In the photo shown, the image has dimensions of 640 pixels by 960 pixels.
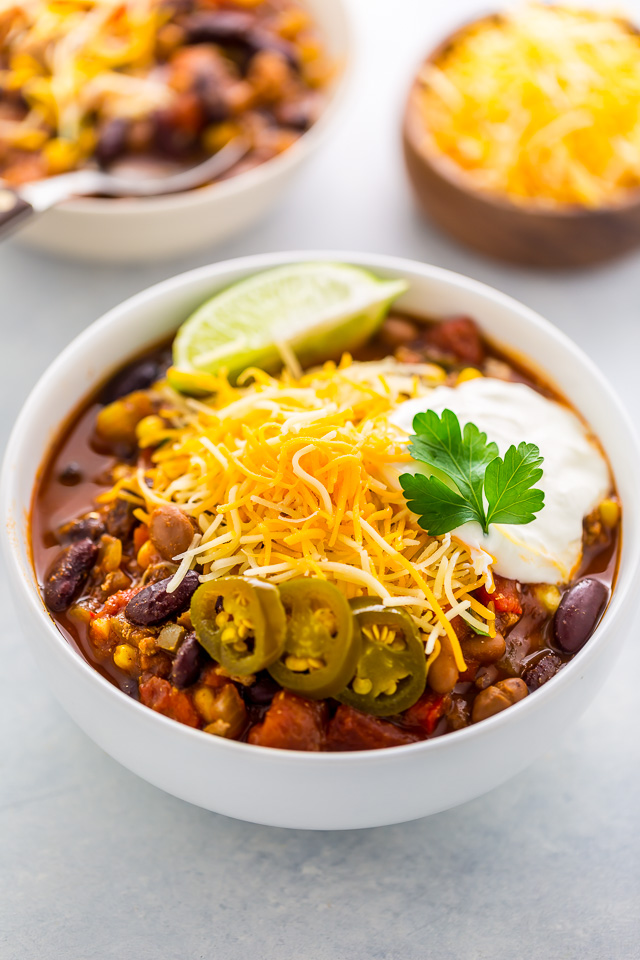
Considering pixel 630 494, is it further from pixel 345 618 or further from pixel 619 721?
pixel 345 618

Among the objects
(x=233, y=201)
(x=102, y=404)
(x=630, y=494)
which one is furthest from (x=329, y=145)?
(x=630, y=494)

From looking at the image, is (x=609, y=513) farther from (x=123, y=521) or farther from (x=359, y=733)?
(x=123, y=521)

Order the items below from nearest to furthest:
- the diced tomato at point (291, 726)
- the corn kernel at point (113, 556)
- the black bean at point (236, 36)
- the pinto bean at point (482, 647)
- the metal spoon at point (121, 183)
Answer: the diced tomato at point (291, 726), the pinto bean at point (482, 647), the corn kernel at point (113, 556), the metal spoon at point (121, 183), the black bean at point (236, 36)

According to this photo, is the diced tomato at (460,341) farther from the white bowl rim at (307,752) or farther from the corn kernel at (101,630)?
the corn kernel at (101,630)

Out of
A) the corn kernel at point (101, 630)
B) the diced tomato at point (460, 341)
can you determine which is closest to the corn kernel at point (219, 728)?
the corn kernel at point (101, 630)

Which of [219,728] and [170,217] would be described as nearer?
[219,728]

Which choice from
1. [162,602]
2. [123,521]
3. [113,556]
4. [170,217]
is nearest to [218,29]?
[170,217]

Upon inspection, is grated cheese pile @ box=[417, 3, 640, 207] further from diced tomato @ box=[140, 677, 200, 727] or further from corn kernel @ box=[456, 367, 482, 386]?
diced tomato @ box=[140, 677, 200, 727]
